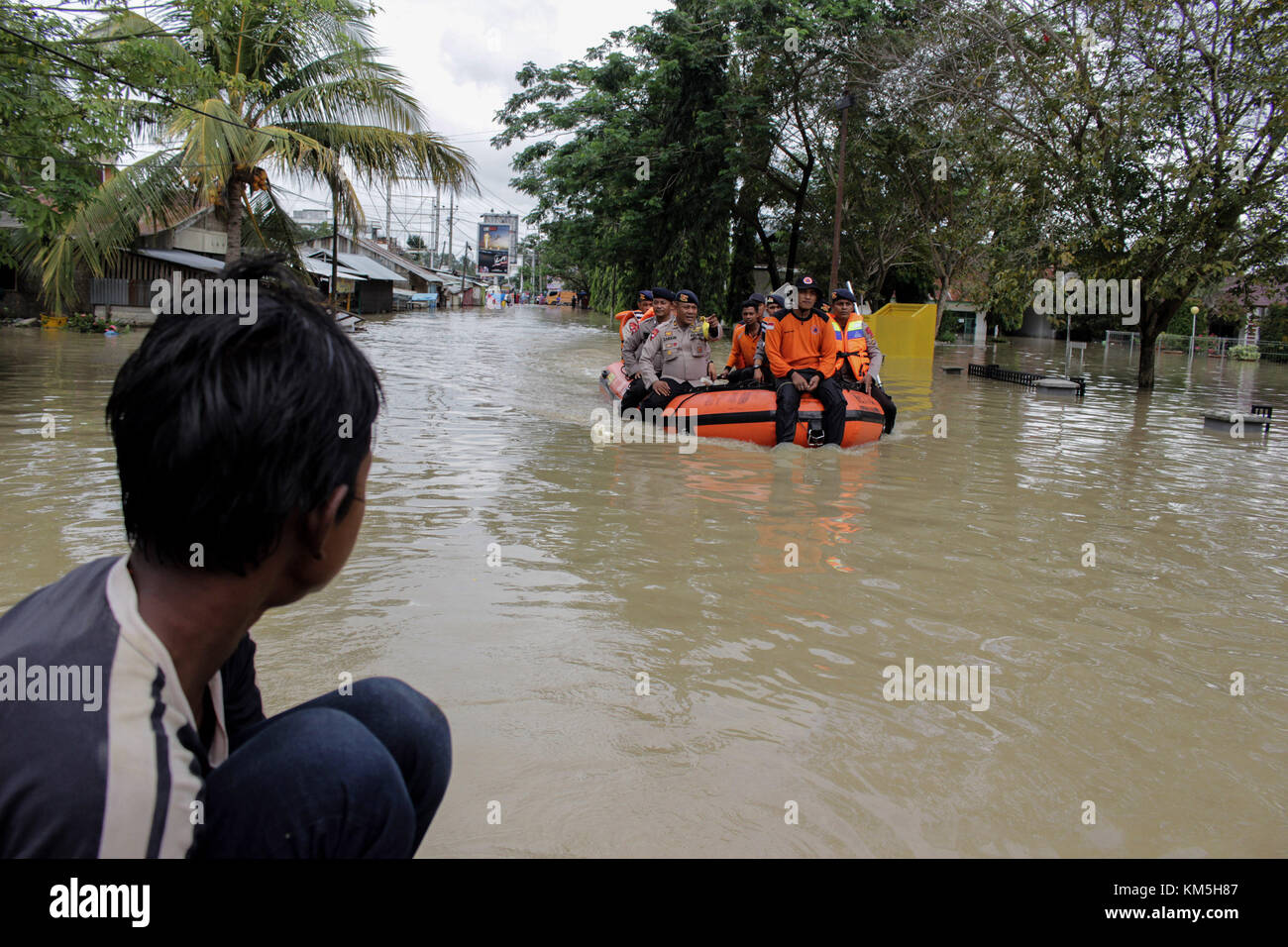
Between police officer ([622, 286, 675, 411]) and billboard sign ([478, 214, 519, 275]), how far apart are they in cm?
13710

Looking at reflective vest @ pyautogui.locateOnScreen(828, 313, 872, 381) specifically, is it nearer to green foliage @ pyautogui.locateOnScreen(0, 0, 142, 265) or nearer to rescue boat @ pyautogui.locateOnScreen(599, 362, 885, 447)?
rescue boat @ pyautogui.locateOnScreen(599, 362, 885, 447)

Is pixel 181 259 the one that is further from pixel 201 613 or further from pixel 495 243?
pixel 495 243

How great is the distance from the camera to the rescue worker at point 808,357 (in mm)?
11141

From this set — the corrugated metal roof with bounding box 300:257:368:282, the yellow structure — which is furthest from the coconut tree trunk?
the corrugated metal roof with bounding box 300:257:368:282

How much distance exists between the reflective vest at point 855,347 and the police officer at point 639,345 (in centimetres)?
229

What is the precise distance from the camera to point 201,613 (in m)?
1.30

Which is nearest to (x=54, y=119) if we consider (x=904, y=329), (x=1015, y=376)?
(x=1015, y=376)

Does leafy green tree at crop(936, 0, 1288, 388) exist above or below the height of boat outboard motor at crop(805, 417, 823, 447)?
above

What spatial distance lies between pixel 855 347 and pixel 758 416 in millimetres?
2494

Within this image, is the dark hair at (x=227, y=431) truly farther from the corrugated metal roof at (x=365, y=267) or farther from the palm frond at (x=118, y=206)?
→ the corrugated metal roof at (x=365, y=267)

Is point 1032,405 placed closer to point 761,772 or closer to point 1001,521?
point 1001,521

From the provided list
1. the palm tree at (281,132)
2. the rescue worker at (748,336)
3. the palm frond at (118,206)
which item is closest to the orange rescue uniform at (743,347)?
the rescue worker at (748,336)

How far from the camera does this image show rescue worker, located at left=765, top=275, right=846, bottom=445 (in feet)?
36.6

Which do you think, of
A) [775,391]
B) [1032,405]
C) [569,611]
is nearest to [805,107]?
[1032,405]
